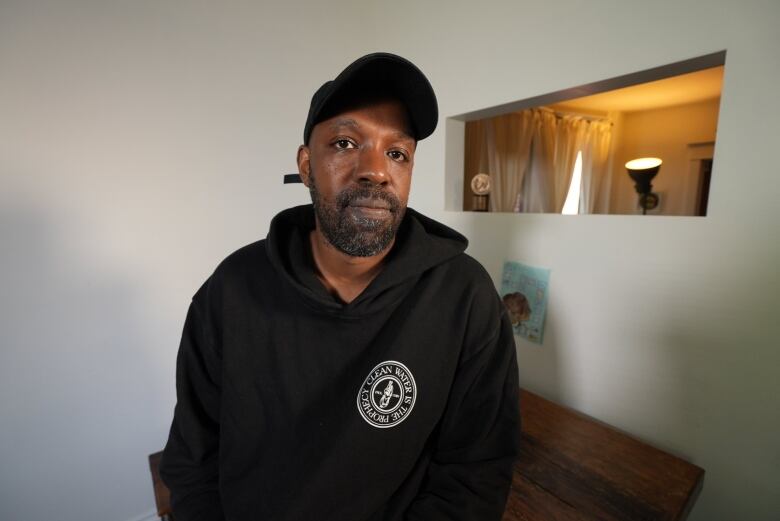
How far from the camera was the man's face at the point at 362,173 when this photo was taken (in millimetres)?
627

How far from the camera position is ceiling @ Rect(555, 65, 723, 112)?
2.49 meters

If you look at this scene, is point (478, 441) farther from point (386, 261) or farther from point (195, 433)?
point (195, 433)

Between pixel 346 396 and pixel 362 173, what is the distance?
1.37 feet

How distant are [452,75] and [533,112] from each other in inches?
72.0

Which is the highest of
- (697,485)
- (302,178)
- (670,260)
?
(302,178)

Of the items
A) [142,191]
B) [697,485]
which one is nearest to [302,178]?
[142,191]

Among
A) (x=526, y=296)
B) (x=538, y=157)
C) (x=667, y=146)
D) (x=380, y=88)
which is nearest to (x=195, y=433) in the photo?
(x=380, y=88)

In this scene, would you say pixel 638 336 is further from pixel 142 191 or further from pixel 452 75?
pixel 142 191

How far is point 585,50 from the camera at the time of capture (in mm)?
949

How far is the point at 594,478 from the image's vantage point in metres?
0.80

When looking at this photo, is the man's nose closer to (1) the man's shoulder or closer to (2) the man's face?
(2) the man's face

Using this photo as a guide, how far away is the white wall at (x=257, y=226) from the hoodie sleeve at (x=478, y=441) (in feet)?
1.72

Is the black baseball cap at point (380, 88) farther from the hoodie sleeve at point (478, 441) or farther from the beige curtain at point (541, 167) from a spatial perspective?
the beige curtain at point (541, 167)

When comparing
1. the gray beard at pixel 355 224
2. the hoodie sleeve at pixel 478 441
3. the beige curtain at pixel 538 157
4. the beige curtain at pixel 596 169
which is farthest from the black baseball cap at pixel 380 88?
the beige curtain at pixel 596 169
